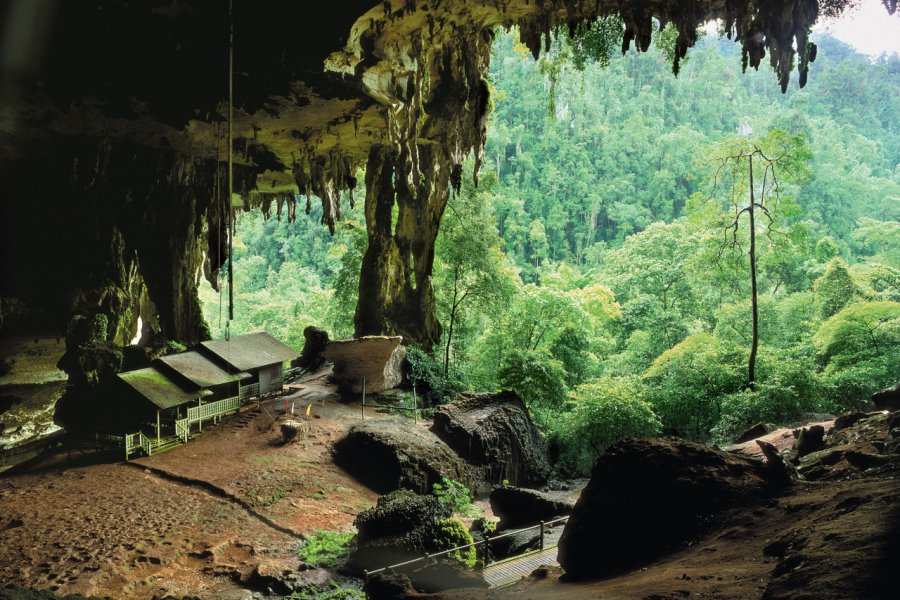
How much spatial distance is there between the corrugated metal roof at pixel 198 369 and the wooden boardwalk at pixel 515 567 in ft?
29.6

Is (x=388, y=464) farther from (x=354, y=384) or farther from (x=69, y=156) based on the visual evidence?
(x=69, y=156)

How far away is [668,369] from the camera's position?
64.7 feet

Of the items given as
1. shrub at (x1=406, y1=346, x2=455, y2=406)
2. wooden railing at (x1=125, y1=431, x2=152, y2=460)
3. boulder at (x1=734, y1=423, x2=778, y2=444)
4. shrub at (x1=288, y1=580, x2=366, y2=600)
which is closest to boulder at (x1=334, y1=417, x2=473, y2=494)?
wooden railing at (x1=125, y1=431, x2=152, y2=460)

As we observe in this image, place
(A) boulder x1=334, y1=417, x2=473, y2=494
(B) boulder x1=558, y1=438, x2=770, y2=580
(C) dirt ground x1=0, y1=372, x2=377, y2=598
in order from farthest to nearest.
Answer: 1. (A) boulder x1=334, y1=417, x2=473, y2=494
2. (C) dirt ground x1=0, y1=372, x2=377, y2=598
3. (B) boulder x1=558, y1=438, x2=770, y2=580

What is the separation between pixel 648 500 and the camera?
6676 millimetres

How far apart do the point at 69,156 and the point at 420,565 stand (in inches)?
546

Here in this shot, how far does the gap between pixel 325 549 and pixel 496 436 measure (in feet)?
22.7

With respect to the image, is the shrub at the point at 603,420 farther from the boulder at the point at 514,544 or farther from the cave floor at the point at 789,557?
the cave floor at the point at 789,557

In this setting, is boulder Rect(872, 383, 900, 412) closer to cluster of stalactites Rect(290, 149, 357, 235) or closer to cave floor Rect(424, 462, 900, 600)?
cave floor Rect(424, 462, 900, 600)

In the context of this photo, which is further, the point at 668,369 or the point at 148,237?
the point at 668,369

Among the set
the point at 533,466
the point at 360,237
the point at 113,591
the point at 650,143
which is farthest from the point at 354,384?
the point at 650,143

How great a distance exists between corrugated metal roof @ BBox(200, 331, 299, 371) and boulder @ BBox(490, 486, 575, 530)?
8.09m

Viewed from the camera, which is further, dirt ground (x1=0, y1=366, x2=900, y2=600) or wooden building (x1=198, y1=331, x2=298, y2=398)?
wooden building (x1=198, y1=331, x2=298, y2=398)

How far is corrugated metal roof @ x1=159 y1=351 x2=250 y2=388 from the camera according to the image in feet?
47.9
